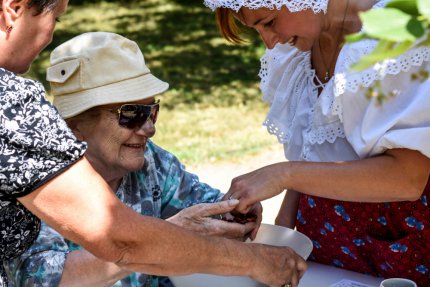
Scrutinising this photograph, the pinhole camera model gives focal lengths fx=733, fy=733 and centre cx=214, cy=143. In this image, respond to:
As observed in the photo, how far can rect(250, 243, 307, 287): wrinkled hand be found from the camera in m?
2.12

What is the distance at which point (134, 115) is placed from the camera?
8.21ft

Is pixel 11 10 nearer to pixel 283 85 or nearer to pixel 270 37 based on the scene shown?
pixel 270 37

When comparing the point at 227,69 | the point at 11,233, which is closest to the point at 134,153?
the point at 11,233

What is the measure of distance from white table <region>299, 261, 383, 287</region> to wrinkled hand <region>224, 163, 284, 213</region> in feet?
1.10

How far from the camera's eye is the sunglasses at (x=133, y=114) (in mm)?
2484

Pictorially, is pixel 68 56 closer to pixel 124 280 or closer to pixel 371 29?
pixel 124 280

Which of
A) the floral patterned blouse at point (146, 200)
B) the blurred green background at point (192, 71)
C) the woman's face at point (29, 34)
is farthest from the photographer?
the blurred green background at point (192, 71)

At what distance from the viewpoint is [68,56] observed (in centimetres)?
249

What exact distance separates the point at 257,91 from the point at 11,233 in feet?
20.4

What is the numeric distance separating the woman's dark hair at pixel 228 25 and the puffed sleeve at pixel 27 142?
1.01 meters

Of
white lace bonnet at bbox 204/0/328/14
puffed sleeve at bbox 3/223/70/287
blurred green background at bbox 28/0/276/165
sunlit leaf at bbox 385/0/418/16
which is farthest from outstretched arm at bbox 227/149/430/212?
blurred green background at bbox 28/0/276/165

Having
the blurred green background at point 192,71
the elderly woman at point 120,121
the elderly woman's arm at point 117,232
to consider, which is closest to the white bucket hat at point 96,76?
the elderly woman at point 120,121

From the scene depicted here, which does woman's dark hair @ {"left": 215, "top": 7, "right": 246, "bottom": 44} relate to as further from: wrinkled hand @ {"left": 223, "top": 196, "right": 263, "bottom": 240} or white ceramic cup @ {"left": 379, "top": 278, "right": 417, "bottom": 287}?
white ceramic cup @ {"left": 379, "top": 278, "right": 417, "bottom": 287}

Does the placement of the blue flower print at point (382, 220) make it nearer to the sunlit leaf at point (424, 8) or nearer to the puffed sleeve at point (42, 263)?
the puffed sleeve at point (42, 263)
